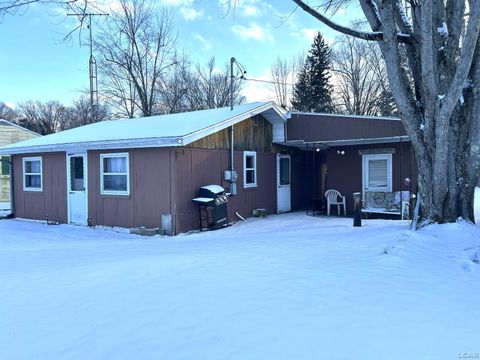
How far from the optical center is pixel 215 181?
11086 millimetres

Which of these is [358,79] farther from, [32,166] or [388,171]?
[32,166]

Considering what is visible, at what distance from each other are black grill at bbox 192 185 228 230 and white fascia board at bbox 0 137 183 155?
168 centimetres

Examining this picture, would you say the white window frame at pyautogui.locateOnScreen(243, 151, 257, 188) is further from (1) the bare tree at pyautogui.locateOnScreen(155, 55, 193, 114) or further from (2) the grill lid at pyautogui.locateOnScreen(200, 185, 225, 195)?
(1) the bare tree at pyautogui.locateOnScreen(155, 55, 193, 114)

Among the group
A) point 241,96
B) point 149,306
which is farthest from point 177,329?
point 241,96

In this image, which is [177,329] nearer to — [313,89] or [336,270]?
[336,270]

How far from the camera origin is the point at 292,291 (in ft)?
13.2

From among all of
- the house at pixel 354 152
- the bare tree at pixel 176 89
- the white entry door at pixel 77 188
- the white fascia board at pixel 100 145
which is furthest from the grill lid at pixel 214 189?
the bare tree at pixel 176 89

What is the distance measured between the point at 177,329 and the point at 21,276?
3.03 metres

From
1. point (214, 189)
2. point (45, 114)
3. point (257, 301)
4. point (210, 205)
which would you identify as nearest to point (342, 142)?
point (214, 189)

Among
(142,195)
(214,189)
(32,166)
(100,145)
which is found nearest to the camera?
(142,195)

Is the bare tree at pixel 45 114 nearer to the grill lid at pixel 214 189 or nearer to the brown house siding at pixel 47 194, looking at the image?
the brown house siding at pixel 47 194

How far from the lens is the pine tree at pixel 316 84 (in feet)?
104

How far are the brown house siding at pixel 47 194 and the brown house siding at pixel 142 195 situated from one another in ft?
5.59

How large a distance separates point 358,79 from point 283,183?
23.3 meters
